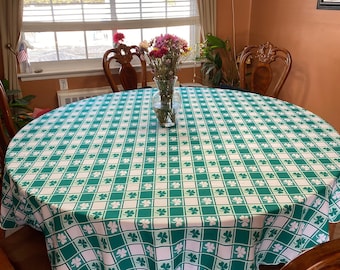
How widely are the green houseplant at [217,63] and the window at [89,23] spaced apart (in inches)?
12.5

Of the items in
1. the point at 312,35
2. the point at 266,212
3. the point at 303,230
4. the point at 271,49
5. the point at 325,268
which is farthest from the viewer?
the point at 312,35

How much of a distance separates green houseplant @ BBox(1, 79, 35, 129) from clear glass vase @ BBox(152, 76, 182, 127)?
4.84 ft

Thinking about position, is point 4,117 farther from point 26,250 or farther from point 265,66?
point 265,66

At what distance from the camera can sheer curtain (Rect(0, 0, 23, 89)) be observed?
8.41ft

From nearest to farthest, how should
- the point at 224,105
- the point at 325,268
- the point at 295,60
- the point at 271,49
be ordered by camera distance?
1. the point at 325,268
2. the point at 224,105
3. the point at 271,49
4. the point at 295,60

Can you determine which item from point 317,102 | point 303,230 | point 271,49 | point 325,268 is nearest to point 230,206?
point 303,230

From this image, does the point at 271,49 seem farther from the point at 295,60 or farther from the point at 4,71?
the point at 4,71

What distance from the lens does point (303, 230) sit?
1.07 m

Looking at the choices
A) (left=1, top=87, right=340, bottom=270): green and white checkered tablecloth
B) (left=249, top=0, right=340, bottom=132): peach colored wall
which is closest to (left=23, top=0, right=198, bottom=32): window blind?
(left=249, top=0, right=340, bottom=132): peach colored wall

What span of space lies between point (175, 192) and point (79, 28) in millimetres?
2361

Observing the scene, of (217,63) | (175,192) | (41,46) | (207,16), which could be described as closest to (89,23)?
(41,46)

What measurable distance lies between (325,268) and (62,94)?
2.77 m

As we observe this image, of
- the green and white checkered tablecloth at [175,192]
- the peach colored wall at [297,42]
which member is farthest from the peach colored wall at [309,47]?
the green and white checkered tablecloth at [175,192]

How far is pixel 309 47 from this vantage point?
8.70 feet
